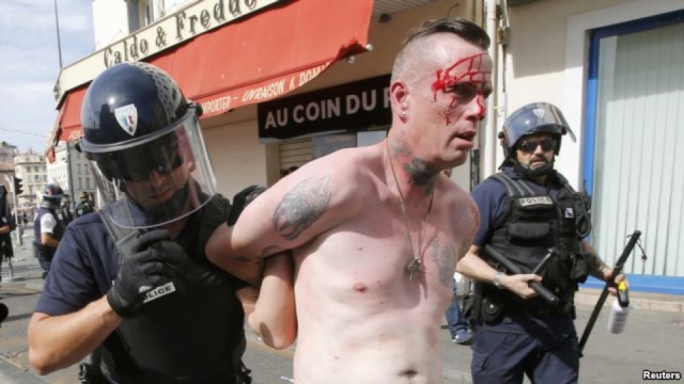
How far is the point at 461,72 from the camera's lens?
130 cm

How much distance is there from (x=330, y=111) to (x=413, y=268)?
272 inches

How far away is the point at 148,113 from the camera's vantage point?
134 cm

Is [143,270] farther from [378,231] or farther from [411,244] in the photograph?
[411,244]

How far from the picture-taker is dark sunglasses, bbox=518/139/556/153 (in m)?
2.67

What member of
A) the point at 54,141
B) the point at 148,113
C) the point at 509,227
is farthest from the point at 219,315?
the point at 54,141

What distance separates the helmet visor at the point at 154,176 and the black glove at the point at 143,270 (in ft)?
0.29

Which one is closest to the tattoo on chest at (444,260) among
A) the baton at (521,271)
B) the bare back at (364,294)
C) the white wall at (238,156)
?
the bare back at (364,294)

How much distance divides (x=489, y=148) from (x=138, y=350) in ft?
16.4

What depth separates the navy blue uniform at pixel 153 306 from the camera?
147 centimetres

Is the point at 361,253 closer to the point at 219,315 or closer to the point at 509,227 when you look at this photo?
the point at 219,315

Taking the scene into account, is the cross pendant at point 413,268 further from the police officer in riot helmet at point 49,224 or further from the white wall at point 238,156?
the white wall at point 238,156

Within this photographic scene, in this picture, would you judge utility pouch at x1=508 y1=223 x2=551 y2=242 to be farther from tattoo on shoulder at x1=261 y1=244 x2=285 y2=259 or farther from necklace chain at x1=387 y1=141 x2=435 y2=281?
tattoo on shoulder at x1=261 y1=244 x2=285 y2=259
